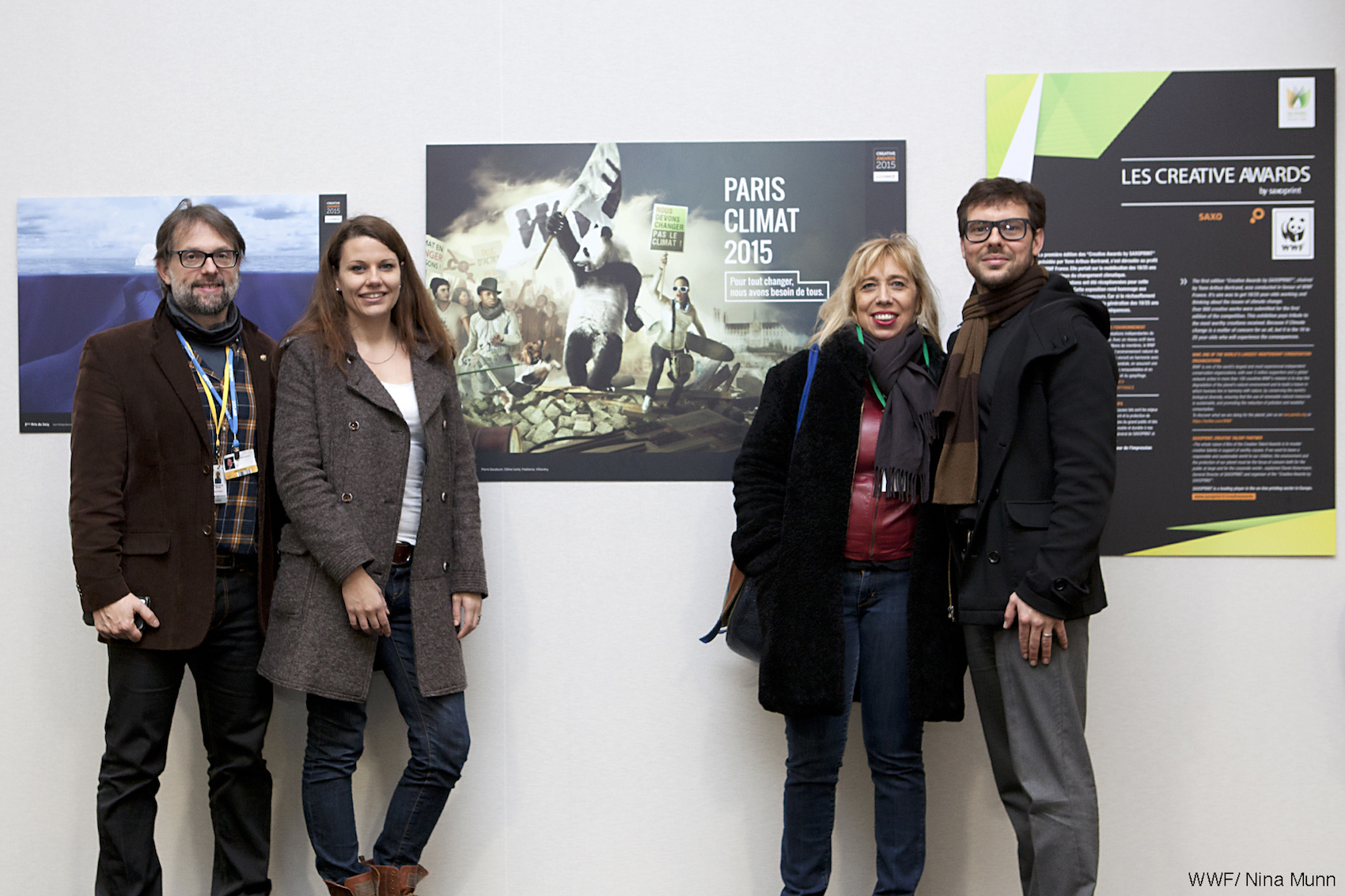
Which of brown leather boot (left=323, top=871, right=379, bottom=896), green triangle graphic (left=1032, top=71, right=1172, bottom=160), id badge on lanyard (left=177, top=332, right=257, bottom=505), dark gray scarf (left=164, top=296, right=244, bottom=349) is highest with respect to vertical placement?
green triangle graphic (left=1032, top=71, right=1172, bottom=160)

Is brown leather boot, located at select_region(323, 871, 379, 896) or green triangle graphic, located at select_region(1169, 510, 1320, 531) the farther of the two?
green triangle graphic, located at select_region(1169, 510, 1320, 531)

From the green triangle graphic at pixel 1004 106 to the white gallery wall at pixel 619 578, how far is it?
0.05m

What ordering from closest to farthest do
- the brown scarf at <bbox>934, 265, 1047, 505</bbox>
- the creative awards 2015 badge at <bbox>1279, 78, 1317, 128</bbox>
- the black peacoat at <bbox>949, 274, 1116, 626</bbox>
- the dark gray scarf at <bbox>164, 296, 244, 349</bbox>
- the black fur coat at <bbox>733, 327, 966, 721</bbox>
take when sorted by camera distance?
the black peacoat at <bbox>949, 274, 1116, 626</bbox>, the brown scarf at <bbox>934, 265, 1047, 505</bbox>, the black fur coat at <bbox>733, 327, 966, 721</bbox>, the dark gray scarf at <bbox>164, 296, 244, 349</bbox>, the creative awards 2015 badge at <bbox>1279, 78, 1317, 128</bbox>

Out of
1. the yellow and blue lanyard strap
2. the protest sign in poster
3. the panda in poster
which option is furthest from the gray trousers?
the protest sign in poster

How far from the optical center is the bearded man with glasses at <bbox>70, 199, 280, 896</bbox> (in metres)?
2.05

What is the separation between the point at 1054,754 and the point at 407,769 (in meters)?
1.51

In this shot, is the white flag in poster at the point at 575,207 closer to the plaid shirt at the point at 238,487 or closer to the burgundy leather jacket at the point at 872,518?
the plaid shirt at the point at 238,487

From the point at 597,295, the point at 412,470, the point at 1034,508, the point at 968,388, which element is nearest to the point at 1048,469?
the point at 1034,508

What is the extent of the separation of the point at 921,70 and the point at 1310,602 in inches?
74.7

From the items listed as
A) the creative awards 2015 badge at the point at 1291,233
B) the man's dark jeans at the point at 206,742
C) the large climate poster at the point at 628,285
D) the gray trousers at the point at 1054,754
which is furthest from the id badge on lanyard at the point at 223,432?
the creative awards 2015 badge at the point at 1291,233

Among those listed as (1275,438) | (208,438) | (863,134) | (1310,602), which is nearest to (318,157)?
(208,438)

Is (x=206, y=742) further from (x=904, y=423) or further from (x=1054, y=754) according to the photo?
(x=1054, y=754)

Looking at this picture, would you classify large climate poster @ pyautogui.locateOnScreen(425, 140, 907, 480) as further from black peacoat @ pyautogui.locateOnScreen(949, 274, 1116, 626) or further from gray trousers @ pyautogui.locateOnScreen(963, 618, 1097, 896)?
gray trousers @ pyautogui.locateOnScreen(963, 618, 1097, 896)

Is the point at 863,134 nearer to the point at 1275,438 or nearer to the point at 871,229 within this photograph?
the point at 871,229
